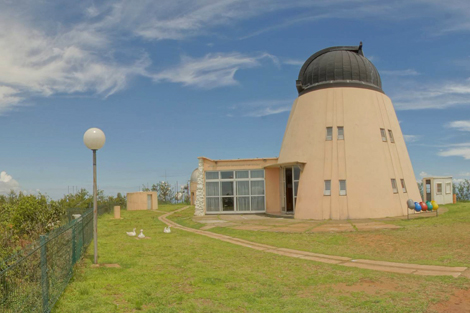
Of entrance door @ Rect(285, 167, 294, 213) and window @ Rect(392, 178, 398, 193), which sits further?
entrance door @ Rect(285, 167, 294, 213)

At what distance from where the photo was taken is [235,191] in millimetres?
26484

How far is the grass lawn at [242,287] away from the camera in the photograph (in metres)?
5.79

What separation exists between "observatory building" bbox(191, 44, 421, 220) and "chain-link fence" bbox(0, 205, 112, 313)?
15.0m

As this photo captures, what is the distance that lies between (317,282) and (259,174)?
62.7 ft

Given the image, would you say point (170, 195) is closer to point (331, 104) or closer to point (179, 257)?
point (331, 104)

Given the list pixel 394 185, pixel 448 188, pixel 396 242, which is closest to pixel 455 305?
pixel 396 242

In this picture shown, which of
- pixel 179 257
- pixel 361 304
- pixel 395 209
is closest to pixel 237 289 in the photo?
pixel 361 304

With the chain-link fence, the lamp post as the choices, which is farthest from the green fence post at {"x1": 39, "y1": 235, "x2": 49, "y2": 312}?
the lamp post

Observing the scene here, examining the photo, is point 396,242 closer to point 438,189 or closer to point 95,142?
point 95,142

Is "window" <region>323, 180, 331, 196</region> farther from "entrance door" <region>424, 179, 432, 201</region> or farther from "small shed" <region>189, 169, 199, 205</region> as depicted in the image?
"small shed" <region>189, 169, 199, 205</region>

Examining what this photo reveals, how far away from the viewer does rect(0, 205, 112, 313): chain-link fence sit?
546 centimetres

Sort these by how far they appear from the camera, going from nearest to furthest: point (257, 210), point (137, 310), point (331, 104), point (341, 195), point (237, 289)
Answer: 1. point (137, 310)
2. point (237, 289)
3. point (341, 195)
4. point (331, 104)
5. point (257, 210)

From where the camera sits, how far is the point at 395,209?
67.1ft

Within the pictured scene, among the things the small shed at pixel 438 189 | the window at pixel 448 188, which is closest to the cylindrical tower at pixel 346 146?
the small shed at pixel 438 189
